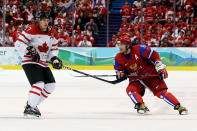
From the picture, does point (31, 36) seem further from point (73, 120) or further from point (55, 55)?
point (73, 120)

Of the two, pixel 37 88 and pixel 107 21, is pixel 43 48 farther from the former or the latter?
pixel 107 21

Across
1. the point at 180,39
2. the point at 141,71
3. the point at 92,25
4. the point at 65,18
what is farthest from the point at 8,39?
the point at 141,71

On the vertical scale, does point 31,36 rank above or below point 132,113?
above

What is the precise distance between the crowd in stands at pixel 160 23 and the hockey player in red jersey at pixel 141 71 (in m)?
7.26

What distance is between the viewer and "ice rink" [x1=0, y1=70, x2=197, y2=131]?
3.77 metres

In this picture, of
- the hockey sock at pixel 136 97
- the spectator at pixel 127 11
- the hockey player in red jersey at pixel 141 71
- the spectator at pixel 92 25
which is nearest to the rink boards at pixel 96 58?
the spectator at pixel 92 25

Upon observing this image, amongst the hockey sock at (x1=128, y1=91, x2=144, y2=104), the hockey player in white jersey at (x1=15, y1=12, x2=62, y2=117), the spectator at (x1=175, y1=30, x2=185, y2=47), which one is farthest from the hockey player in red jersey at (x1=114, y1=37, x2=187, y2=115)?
the spectator at (x1=175, y1=30, x2=185, y2=47)

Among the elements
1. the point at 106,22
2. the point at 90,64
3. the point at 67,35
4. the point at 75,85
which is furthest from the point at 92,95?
the point at 106,22

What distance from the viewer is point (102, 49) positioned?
1199cm

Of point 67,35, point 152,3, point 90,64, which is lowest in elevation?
point 90,64

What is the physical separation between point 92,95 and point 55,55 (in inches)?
75.4

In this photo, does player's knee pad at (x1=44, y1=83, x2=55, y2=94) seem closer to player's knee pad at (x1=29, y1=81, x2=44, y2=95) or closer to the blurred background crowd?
player's knee pad at (x1=29, y1=81, x2=44, y2=95)

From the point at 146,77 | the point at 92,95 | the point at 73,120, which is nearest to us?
the point at 73,120

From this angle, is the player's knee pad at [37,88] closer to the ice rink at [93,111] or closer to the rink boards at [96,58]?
the ice rink at [93,111]
